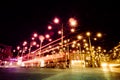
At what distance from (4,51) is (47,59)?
6288 centimetres

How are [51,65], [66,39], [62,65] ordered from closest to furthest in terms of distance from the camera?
[62,65], [51,65], [66,39]

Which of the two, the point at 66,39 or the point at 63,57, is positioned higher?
the point at 66,39

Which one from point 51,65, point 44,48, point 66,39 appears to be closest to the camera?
point 51,65

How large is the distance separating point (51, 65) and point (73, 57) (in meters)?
12.1

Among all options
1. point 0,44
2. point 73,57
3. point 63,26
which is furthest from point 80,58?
point 0,44

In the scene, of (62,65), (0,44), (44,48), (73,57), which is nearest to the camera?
(62,65)

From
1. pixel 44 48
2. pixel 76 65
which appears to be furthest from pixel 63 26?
pixel 44 48

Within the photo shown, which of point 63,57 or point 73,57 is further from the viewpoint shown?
point 73,57

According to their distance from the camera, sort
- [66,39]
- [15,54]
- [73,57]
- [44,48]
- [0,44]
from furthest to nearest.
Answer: [15,54], [0,44], [44,48], [73,57], [66,39]

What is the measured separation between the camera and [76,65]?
42.8 meters

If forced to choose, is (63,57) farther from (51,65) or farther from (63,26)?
(63,26)

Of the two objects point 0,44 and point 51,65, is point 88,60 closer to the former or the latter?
point 51,65

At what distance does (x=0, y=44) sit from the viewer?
100625 mm

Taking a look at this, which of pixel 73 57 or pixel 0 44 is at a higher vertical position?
pixel 0 44
